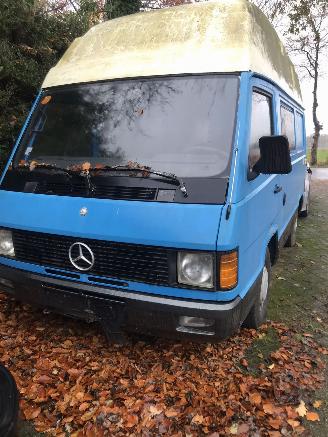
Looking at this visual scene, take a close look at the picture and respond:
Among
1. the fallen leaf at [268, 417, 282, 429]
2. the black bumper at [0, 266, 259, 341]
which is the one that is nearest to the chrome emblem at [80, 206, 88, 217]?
the black bumper at [0, 266, 259, 341]

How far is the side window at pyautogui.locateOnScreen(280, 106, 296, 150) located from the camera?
14.9 feet

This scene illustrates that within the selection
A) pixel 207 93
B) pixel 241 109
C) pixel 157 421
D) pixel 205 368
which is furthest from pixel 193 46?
pixel 157 421

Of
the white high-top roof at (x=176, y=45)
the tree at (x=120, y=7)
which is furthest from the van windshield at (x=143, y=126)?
the tree at (x=120, y=7)

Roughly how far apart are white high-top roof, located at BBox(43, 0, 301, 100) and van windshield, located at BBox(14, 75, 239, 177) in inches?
4.9

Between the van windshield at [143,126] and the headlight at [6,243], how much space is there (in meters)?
0.71

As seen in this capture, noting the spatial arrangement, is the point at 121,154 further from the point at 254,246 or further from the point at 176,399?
the point at 176,399

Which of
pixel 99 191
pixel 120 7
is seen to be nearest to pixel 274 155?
pixel 99 191

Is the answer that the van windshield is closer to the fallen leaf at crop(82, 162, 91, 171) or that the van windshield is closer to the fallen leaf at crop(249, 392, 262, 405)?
the fallen leaf at crop(82, 162, 91, 171)

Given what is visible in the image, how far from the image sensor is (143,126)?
125 inches

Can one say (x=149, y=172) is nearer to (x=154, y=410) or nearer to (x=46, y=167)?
(x=46, y=167)

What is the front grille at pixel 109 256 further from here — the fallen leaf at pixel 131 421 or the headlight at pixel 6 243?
the fallen leaf at pixel 131 421

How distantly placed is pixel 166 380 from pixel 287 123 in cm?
358

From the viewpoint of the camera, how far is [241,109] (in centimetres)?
298

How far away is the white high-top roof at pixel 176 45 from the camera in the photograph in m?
3.19
